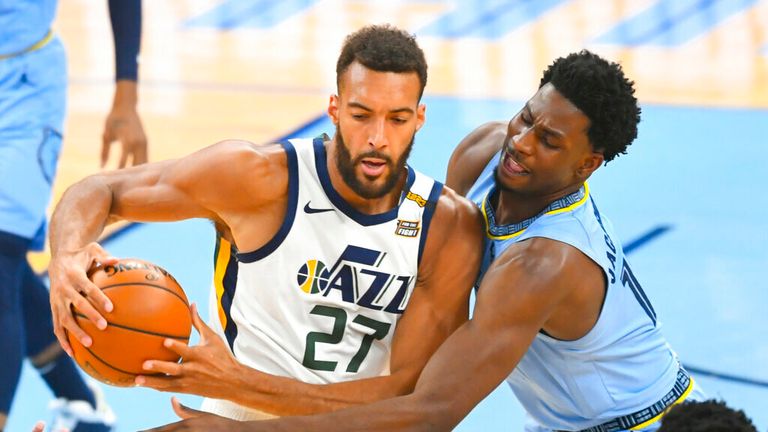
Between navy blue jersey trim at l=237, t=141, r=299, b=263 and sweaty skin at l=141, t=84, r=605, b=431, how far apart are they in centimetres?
59

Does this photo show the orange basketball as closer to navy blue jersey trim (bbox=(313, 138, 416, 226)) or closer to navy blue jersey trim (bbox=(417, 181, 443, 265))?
navy blue jersey trim (bbox=(313, 138, 416, 226))

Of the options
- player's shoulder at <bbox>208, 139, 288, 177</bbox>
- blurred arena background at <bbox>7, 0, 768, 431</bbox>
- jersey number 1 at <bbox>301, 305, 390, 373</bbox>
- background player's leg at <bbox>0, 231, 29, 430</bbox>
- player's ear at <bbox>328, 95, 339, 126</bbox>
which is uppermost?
player's ear at <bbox>328, 95, 339, 126</bbox>

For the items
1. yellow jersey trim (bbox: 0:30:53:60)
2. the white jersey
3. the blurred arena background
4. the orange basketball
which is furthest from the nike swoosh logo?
the blurred arena background

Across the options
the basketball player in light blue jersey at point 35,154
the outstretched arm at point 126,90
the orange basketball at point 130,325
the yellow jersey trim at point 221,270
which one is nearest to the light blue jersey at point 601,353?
the yellow jersey trim at point 221,270

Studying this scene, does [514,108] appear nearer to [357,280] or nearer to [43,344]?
[43,344]

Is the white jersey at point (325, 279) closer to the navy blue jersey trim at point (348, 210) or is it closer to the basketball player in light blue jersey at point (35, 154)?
the navy blue jersey trim at point (348, 210)

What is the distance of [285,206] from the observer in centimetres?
396

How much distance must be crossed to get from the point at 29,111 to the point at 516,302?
2.24 m

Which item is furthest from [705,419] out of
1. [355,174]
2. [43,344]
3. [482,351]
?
[43,344]

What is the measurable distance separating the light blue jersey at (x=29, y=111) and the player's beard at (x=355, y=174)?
4.96 ft

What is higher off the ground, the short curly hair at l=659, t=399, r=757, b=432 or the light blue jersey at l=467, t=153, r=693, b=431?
the short curly hair at l=659, t=399, r=757, b=432

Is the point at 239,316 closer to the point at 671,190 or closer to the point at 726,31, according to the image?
the point at 671,190

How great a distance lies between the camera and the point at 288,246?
13.0 ft

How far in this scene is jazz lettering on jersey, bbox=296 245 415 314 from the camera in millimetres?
3953
